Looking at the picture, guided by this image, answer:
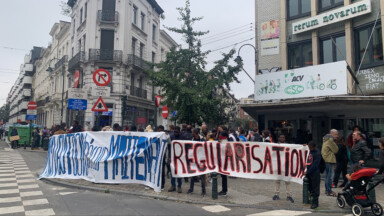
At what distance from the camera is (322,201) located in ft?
22.5

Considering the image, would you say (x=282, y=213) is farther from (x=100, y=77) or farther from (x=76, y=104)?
(x=76, y=104)

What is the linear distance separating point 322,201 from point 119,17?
2483 cm

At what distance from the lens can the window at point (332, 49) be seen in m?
13.7

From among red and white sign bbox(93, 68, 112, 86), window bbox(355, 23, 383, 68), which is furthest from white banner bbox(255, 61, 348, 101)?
red and white sign bbox(93, 68, 112, 86)

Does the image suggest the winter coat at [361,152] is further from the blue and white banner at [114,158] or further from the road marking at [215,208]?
the blue and white banner at [114,158]

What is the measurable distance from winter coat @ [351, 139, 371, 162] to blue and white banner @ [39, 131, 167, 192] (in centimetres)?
522

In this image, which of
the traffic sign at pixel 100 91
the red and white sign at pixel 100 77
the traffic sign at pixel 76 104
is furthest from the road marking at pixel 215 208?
the traffic sign at pixel 76 104

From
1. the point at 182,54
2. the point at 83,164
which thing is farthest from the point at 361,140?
the point at 182,54

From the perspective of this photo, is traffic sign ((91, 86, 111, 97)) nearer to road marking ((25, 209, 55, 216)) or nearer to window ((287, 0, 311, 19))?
road marking ((25, 209, 55, 216))

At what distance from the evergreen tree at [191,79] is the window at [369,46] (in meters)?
5.89

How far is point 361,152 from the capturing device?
24.6ft

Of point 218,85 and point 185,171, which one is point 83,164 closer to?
point 185,171

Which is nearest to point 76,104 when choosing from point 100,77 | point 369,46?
point 100,77

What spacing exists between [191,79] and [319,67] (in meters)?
6.94
